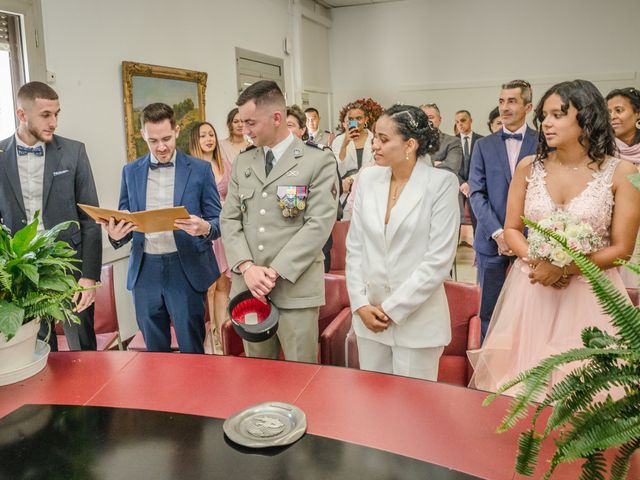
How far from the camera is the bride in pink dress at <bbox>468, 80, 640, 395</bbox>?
2291mm

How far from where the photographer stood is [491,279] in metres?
3.69

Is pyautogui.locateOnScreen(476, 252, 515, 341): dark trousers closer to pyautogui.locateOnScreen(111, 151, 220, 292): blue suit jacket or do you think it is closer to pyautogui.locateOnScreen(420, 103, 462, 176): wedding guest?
pyautogui.locateOnScreen(111, 151, 220, 292): blue suit jacket

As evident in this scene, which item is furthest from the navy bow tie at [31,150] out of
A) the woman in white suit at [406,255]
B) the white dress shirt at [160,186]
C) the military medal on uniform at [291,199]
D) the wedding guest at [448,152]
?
the wedding guest at [448,152]

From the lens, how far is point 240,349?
310 cm

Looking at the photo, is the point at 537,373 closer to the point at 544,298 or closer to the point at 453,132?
the point at 544,298

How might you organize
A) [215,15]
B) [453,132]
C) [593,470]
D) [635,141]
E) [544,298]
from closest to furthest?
[593,470]
[544,298]
[635,141]
[215,15]
[453,132]

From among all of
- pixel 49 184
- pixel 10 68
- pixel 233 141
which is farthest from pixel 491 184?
pixel 10 68

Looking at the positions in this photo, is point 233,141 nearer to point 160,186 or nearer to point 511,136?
point 160,186

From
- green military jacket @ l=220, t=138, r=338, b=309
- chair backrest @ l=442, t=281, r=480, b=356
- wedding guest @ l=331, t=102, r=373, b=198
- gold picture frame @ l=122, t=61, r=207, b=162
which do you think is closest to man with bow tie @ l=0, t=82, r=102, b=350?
green military jacket @ l=220, t=138, r=338, b=309

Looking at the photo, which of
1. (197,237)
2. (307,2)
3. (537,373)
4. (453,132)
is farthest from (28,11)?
(453,132)

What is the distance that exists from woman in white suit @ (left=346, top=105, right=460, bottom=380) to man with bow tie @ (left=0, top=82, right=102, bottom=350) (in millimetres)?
1444

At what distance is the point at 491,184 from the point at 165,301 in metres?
2.06

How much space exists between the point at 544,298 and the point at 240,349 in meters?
1.56

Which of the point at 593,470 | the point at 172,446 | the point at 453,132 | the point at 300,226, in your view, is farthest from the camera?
the point at 453,132
